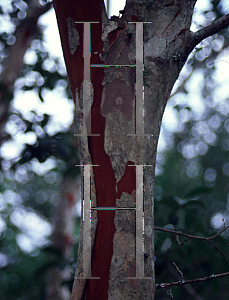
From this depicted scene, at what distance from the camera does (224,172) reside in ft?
10.9

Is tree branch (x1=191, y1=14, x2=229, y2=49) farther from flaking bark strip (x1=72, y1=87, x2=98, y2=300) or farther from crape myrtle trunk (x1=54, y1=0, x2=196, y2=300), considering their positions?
flaking bark strip (x1=72, y1=87, x2=98, y2=300)

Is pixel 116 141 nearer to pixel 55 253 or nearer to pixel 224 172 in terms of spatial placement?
pixel 55 253

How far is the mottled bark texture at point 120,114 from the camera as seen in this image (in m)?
0.50

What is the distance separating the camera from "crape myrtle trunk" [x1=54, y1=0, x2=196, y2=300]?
19.6 inches

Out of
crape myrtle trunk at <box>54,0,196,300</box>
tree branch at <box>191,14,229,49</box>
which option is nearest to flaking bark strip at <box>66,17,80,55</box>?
crape myrtle trunk at <box>54,0,196,300</box>

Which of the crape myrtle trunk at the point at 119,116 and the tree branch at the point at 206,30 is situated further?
the tree branch at the point at 206,30

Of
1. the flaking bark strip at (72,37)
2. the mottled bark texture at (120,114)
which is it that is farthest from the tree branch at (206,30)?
the flaking bark strip at (72,37)

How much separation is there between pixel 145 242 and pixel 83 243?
12 centimetres

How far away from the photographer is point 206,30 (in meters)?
0.63

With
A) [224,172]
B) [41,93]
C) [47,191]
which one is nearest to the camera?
[41,93]

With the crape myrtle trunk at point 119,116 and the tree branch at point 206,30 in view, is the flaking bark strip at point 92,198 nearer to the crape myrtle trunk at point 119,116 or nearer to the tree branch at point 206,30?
the crape myrtle trunk at point 119,116

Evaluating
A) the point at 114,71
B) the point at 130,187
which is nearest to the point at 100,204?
the point at 130,187

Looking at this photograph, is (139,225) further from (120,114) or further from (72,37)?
(72,37)
